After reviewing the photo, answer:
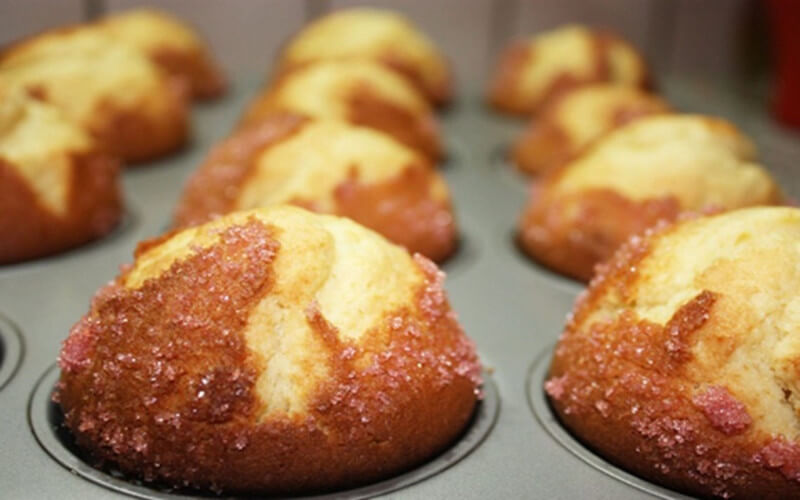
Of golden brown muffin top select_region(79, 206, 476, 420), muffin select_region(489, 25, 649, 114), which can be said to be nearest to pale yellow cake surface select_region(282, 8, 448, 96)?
muffin select_region(489, 25, 649, 114)

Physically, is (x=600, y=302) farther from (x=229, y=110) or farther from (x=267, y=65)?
(x=267, y=65)

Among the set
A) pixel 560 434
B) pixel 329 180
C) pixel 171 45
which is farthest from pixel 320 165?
pixel 171 45

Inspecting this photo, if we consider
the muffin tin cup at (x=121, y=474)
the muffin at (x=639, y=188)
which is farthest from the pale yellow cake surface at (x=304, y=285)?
the muffin at (x=639, y=188)

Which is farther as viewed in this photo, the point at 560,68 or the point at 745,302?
the point at 560,68

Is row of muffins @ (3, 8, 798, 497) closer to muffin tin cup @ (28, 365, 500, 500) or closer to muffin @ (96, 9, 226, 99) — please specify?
muffin tin cup @ (28, 365, 500, 500)

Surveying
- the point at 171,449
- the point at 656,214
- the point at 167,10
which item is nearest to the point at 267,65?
the point at 167,10

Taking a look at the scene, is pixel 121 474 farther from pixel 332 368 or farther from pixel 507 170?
pixel 507 170

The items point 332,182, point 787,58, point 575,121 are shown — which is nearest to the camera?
point 332,182

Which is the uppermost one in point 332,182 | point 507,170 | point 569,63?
point 332,182
